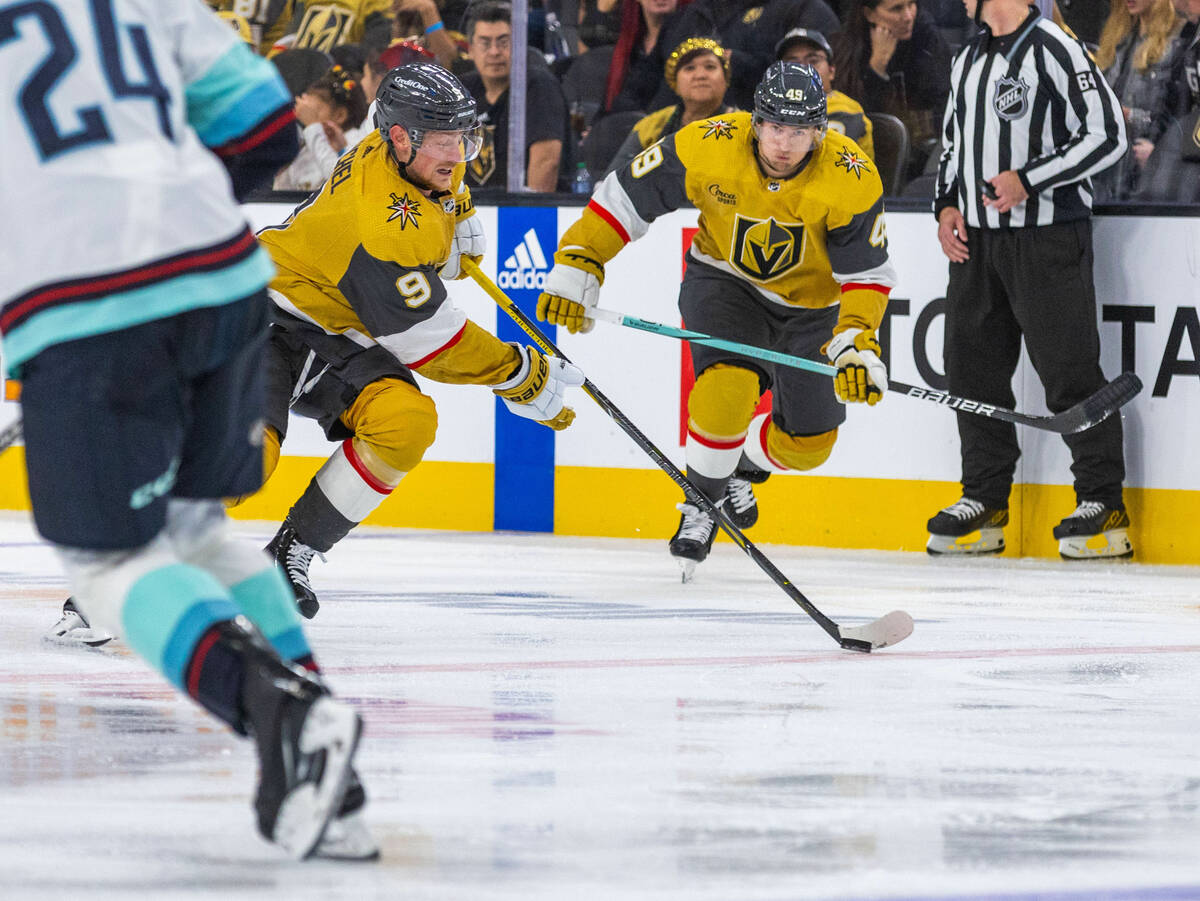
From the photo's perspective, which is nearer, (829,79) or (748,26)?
(829,79)

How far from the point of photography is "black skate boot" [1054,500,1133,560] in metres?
4.82

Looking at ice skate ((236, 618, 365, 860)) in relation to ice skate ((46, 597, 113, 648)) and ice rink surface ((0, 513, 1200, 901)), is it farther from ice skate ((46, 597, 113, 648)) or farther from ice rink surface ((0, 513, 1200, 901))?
ice skate ((46, 597, 113, 648))

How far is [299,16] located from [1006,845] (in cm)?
447

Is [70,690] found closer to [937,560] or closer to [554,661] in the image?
[554,661]

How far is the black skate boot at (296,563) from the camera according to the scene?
361 centimetres

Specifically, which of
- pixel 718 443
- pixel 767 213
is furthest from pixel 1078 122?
pixel 718 443

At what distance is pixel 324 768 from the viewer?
172cm

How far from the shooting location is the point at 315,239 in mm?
3639

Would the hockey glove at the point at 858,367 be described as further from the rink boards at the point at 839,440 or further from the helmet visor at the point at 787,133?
the rink boards at the point at 839,440

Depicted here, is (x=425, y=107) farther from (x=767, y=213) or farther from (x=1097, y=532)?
(x=1097, y=532)

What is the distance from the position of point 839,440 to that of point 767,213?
2.97ft

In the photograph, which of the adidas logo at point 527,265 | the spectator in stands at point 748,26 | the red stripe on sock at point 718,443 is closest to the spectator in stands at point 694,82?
the spectator in stands at point 748,26

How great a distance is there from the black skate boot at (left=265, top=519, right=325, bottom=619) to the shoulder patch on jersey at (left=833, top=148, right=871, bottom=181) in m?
1.63

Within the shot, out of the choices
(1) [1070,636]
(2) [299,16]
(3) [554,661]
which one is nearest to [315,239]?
(3) [554,661]
